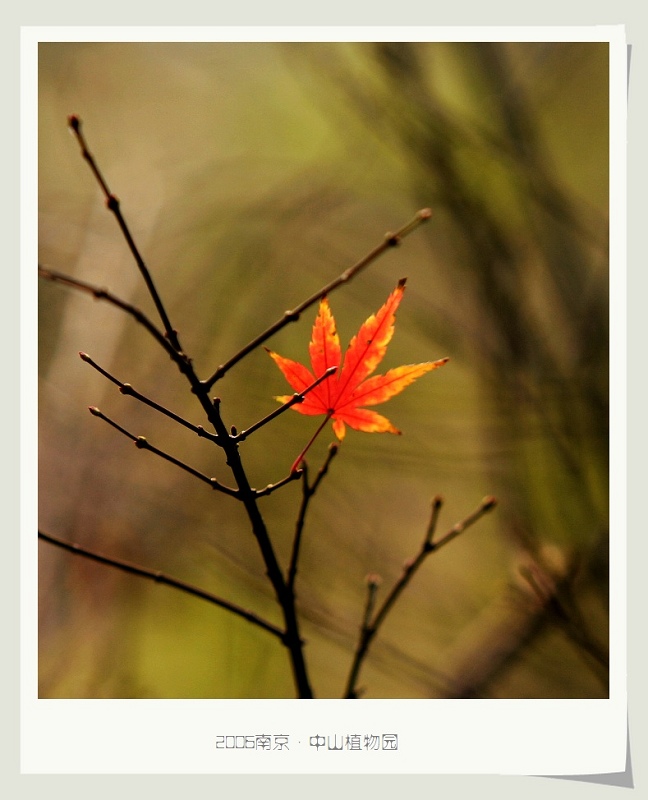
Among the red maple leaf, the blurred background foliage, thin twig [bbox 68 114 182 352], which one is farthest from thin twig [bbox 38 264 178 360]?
the blurred background foliage

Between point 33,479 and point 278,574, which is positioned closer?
point 278,574

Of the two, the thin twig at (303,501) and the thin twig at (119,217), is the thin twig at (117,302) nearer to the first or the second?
the thin twig at (119,217)

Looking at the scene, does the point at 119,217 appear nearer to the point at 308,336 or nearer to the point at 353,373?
the point at 353,373

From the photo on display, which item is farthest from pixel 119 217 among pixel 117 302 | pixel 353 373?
pixel 353 373

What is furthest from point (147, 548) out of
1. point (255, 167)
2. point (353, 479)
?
point (255, 167)

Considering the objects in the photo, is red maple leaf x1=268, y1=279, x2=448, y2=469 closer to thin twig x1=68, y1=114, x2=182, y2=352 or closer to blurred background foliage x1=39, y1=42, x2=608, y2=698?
thin twig x1=68, y1=114, x2=182, y2=352

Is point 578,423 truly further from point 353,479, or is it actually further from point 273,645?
point 273,645
